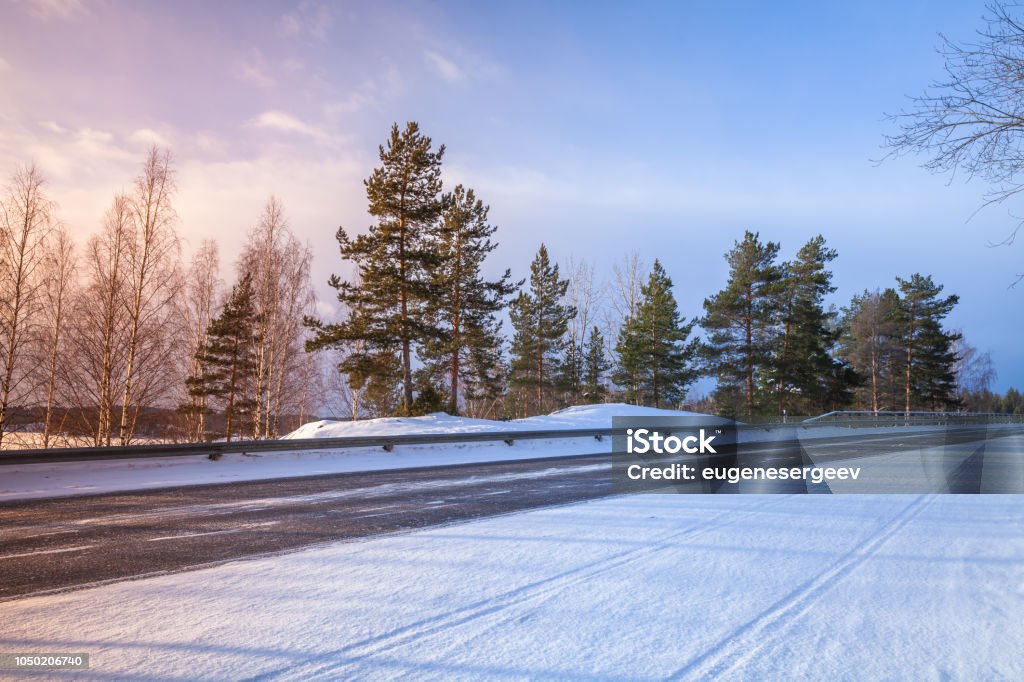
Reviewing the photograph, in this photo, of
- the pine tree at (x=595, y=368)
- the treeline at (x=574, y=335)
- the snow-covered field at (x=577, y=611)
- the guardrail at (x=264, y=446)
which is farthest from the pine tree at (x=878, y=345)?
the snow-covered field at (x=577, y=611)

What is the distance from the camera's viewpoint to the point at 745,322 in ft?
143

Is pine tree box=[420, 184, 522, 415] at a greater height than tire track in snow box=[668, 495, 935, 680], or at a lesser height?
greater

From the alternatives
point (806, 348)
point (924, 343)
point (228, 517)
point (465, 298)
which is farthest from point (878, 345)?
point (228, 517)

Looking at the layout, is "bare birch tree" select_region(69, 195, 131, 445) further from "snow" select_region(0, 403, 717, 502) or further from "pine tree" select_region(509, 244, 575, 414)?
"pine tree" select_region(509, 244, 575, 414)

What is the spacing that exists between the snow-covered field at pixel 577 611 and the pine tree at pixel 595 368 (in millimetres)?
46987

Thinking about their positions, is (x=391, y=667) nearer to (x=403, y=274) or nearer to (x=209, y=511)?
(x=209, y=511)

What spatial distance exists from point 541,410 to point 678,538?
4460cm

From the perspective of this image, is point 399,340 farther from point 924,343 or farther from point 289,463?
point 924,343

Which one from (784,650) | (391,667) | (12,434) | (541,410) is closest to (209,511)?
(391,667)

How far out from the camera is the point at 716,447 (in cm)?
1923

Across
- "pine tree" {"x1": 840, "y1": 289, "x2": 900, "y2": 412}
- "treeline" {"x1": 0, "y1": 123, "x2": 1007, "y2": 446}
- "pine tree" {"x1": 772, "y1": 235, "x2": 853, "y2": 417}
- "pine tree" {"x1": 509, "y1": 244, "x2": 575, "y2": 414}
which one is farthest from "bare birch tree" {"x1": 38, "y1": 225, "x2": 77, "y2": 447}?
"pine tree" {"x1": 840, "y1": 289, "x2": 900, "y2": 412}

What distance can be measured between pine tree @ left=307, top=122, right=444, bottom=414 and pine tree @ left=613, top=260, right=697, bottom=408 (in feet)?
65.3

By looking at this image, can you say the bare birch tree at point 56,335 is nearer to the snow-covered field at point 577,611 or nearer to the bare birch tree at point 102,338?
the bare birch tree at point 102,338

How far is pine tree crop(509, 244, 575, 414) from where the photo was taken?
152 feet
